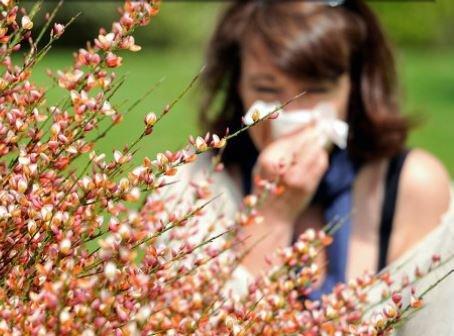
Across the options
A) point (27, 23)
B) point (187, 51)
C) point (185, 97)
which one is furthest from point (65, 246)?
point (187, 51)

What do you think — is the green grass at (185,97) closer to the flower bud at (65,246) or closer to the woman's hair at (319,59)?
the woman's hair at (319,59)

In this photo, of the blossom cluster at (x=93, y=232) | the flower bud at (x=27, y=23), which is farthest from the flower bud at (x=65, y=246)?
the flower bud at (x=27, y=23)

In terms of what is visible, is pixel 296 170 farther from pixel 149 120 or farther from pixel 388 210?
pixel 149 120

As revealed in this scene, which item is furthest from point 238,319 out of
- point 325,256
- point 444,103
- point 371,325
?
point 444,103

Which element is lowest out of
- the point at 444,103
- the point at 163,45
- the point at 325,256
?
the point at 163,45

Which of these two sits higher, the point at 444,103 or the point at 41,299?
the point at 41,299

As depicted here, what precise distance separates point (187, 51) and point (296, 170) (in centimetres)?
1920

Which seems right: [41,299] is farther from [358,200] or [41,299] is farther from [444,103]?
[444,103]

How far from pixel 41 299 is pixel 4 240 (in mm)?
196

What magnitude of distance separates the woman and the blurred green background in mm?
6919

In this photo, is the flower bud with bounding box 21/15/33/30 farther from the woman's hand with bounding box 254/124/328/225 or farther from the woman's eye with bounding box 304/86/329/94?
the woman's eye with bounding box 304/86/329/94

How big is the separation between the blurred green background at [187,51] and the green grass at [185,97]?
0.6 inches

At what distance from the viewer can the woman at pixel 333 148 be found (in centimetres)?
248

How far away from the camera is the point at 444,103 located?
39.8 ft
